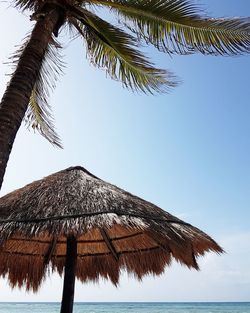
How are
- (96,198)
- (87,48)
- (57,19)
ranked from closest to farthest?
(96,198) → (57,19) → (87,48)

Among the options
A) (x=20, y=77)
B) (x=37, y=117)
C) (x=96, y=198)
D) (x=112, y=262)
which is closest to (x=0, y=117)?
(x=20, y=77)

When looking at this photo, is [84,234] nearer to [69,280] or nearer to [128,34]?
[69,280]

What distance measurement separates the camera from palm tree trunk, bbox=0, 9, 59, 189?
4.36m

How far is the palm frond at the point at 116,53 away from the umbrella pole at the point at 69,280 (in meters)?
2.82

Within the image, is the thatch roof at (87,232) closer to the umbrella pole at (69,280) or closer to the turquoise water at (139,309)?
the umbrella pole at (69,280)

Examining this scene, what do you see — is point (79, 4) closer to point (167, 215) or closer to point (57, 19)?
point (57, 19)

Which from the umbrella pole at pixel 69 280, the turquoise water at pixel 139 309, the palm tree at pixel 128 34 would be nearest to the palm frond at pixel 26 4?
the palm tree at pixel 128 34

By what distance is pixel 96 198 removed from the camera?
14.4 ft

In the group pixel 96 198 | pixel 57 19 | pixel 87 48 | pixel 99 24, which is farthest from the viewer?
pixel 87 48

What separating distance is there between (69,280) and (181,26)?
377 centimetres

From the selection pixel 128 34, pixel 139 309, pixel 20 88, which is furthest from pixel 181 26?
pixel 139 309

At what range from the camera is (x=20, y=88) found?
469 centimetres

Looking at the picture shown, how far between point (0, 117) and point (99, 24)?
238 cm

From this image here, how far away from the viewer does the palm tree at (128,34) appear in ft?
18.1
